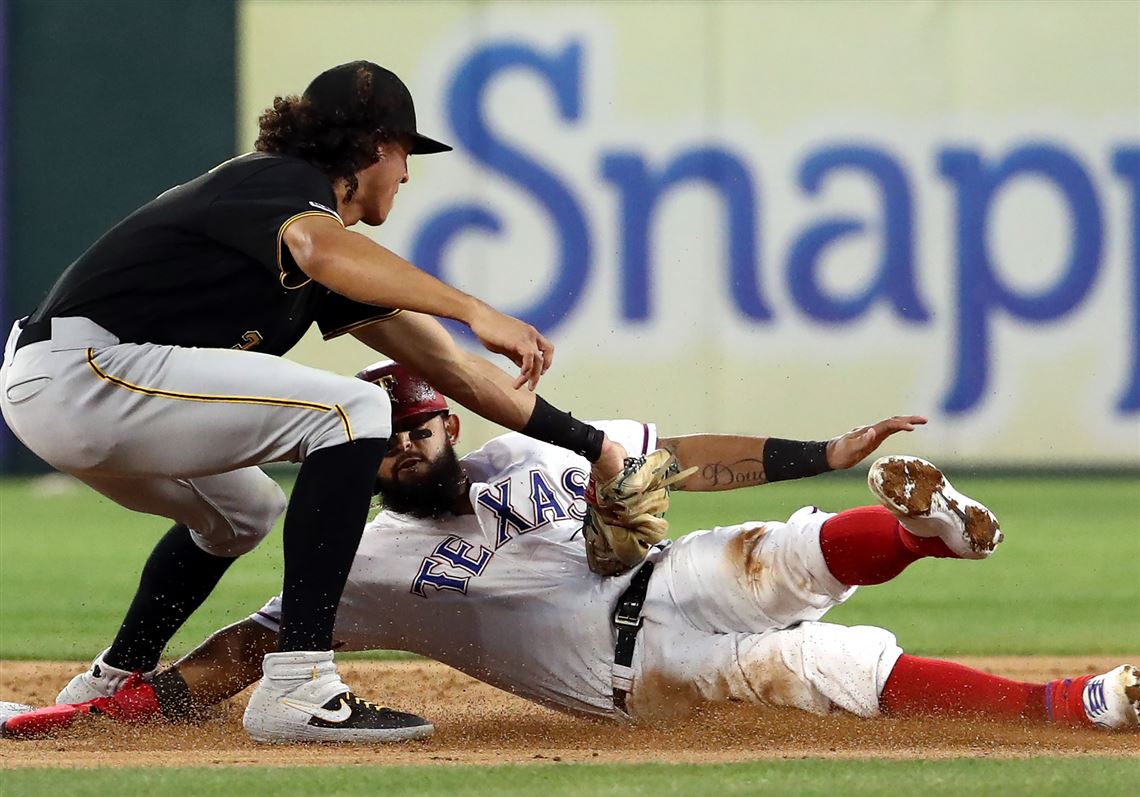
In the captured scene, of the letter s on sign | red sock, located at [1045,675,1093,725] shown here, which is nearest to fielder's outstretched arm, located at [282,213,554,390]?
Answer: red sock, located at [1045,675,1093,725]

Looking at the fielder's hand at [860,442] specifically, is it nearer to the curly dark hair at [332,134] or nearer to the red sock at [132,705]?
the curly dark hair at [332,134]

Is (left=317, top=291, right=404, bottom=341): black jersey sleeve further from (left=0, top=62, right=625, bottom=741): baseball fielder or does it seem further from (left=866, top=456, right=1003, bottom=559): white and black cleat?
(left=866, top=456, right=1003, bottom=559): white and black cleat

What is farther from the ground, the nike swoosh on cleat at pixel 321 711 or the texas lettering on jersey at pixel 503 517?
the texas lettering on jersey at pixel 503 517

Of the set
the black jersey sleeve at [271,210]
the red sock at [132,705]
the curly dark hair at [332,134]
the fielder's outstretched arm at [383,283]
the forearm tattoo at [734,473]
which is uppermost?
the curly dark hair at [332,134]

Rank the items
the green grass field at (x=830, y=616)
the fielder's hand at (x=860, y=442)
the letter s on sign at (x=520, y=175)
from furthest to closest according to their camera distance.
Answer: the letter s on sign at (x=520, y=175) < the fielder's hand at (x=860, y=442) < the green grass field at (x=830, y=616)

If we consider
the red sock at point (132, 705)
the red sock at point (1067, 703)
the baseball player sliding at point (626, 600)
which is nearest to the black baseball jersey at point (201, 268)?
the baseball player sliding at point (626, 600)

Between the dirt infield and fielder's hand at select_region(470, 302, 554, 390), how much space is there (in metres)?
0.69

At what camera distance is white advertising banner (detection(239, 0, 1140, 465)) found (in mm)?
10492

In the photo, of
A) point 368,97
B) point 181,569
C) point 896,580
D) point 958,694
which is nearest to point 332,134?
point 368,97

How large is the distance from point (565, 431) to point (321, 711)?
682 mm

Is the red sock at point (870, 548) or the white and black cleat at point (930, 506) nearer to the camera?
the white and black cleat at point (930, 506)

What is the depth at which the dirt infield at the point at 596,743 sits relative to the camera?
2977 millimetres

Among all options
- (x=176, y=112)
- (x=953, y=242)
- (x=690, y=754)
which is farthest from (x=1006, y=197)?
(x=690, y=754)

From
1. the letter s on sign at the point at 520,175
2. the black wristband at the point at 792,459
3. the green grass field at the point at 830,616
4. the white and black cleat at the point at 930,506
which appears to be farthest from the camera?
the letter s on sign at the point at 520,175
